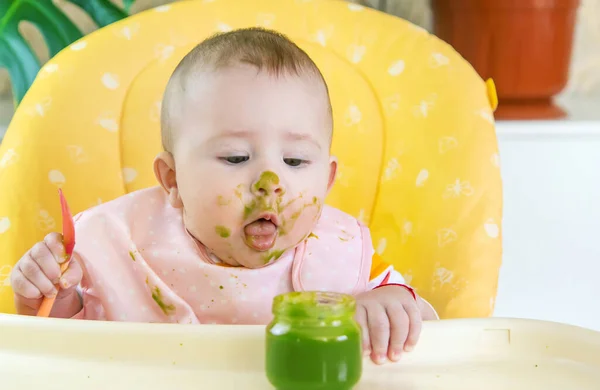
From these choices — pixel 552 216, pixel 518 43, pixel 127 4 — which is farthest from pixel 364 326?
pixel 127 4

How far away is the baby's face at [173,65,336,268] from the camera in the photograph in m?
0.83

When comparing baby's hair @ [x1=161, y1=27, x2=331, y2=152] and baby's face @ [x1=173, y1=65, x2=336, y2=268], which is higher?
baby's hair @ [x1=161, y1=27, x2=331, y2=152]

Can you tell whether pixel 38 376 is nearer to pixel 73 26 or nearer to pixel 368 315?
pixel 368 315

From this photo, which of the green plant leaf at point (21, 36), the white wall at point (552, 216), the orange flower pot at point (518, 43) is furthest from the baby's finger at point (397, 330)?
the green plant leaf at point (21, 36)

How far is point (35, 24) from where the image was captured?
1492 mm

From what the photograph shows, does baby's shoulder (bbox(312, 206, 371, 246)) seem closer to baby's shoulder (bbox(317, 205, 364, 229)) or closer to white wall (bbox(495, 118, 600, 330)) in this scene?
baby's shoulder (bbox(317, 205, 364, 229))

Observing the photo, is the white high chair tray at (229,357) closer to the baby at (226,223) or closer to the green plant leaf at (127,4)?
the baby at (226,223)

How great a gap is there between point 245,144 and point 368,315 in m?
0.23

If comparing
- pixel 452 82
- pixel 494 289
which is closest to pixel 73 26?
pixel 452 82

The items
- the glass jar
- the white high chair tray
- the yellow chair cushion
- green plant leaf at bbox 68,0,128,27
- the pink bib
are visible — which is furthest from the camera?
green plant leaf at bbox 68,0,128,27

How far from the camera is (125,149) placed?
1.12 meters

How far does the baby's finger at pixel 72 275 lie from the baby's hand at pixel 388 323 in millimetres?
320

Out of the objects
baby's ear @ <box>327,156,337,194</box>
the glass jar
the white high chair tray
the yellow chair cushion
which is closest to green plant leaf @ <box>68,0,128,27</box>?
the yellow chair cushion

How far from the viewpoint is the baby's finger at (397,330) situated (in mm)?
704
